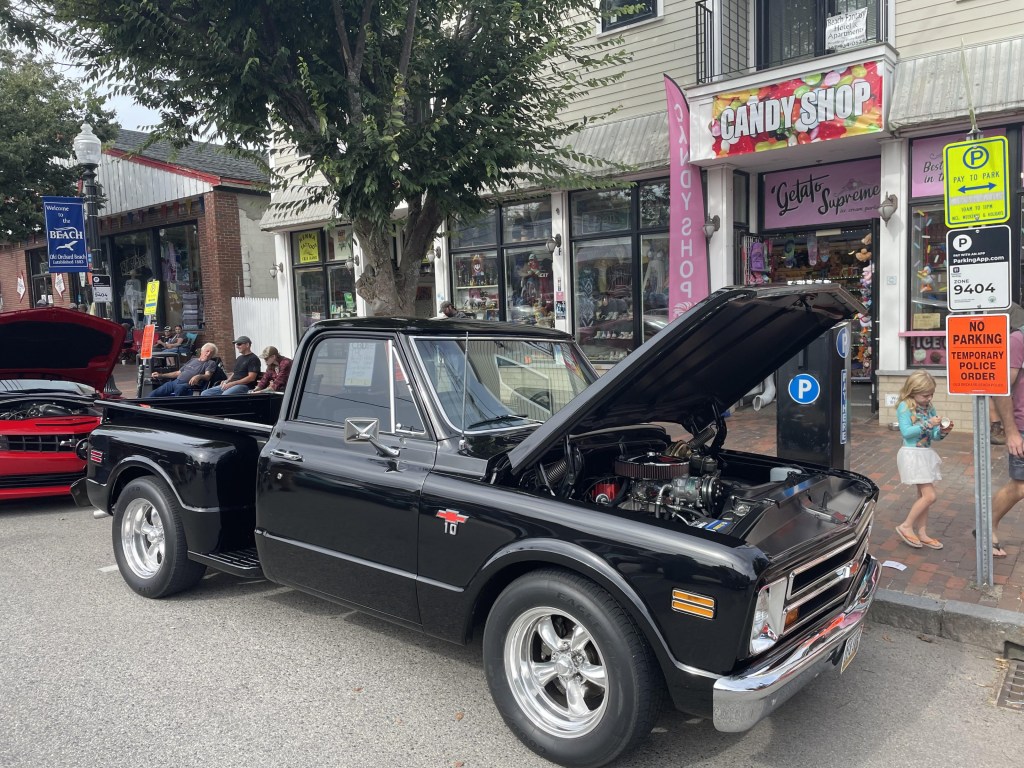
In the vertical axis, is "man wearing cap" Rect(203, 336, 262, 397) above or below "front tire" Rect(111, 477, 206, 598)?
above

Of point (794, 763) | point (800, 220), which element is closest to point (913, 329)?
point (800, 220)

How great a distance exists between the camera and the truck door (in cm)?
357

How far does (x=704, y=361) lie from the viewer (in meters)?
4.04

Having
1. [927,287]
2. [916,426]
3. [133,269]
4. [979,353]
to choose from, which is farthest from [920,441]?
[133,269]

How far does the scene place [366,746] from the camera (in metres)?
3.20

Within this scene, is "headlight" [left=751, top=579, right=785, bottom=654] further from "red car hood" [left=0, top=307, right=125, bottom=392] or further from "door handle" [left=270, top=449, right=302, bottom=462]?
"red car hood" [left=0, top=307, right=125, bottom=392]

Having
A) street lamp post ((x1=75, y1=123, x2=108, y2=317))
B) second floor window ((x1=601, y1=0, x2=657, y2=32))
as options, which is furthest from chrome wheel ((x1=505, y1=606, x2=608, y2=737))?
street lamp post ((x1=75, y1=123, x2=108, y2=317))

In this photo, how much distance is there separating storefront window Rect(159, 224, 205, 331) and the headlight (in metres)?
19.0

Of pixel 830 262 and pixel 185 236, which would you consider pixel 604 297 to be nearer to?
pixel 830 262

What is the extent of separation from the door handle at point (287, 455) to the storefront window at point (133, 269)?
18971mm

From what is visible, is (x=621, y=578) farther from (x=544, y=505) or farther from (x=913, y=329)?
(x=913, y=329)

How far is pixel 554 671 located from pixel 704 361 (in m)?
1.79

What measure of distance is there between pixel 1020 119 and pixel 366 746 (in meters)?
9.25

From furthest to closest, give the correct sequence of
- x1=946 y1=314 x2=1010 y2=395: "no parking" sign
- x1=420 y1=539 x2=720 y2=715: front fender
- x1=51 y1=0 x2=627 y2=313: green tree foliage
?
x1=51 y1=0 x2=627 y2=313: green tree foliage, x1=946 y1=314 x2=1010 y2=395: "no parking" sign, x1=420 y1=539 x2=720 y2=715: front fender
